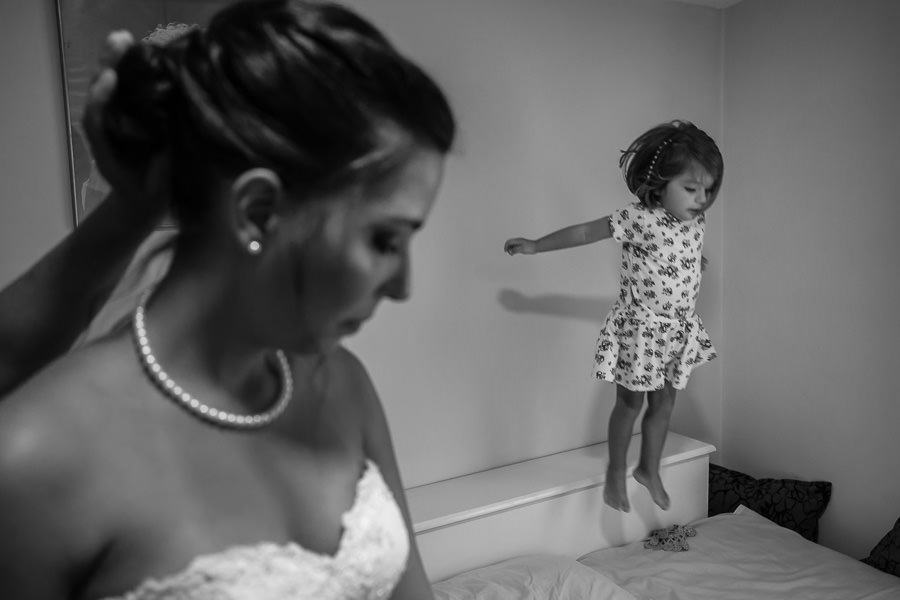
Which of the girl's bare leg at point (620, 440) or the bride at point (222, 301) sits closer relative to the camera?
the bride at point (222, 301)

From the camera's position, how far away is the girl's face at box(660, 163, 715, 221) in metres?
1.94

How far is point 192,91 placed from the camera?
0.52 meters

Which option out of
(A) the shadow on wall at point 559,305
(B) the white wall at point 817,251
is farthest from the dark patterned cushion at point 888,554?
(A) the shadow on wall at point 559,305

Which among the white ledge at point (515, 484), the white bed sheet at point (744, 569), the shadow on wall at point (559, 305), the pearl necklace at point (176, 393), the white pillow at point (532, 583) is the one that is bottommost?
the white bed sheet at point (744, 569)

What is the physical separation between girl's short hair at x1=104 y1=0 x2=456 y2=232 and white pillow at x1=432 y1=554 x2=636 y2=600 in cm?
169

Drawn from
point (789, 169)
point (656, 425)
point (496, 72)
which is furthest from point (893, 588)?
point (496, 72)

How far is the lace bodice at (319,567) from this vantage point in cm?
54

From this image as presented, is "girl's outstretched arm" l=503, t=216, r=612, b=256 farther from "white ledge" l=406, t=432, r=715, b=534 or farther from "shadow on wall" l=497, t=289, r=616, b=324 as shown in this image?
"white ledge" l=406, t=432, r=715, b=534

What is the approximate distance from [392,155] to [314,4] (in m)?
0.13

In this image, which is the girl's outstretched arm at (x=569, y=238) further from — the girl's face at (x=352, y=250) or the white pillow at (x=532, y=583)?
the girl's face at (x=352, y=250)

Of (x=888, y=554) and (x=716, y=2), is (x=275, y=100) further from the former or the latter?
(x=716, y=2)

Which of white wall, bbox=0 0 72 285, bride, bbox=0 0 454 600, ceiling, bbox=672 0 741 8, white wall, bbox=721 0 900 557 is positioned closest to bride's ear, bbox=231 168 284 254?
bride, bbox=0 0 454 600

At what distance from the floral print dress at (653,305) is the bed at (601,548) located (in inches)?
21.0

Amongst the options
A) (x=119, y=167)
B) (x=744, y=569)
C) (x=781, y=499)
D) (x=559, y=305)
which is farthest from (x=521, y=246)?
(x=119, y=167)
